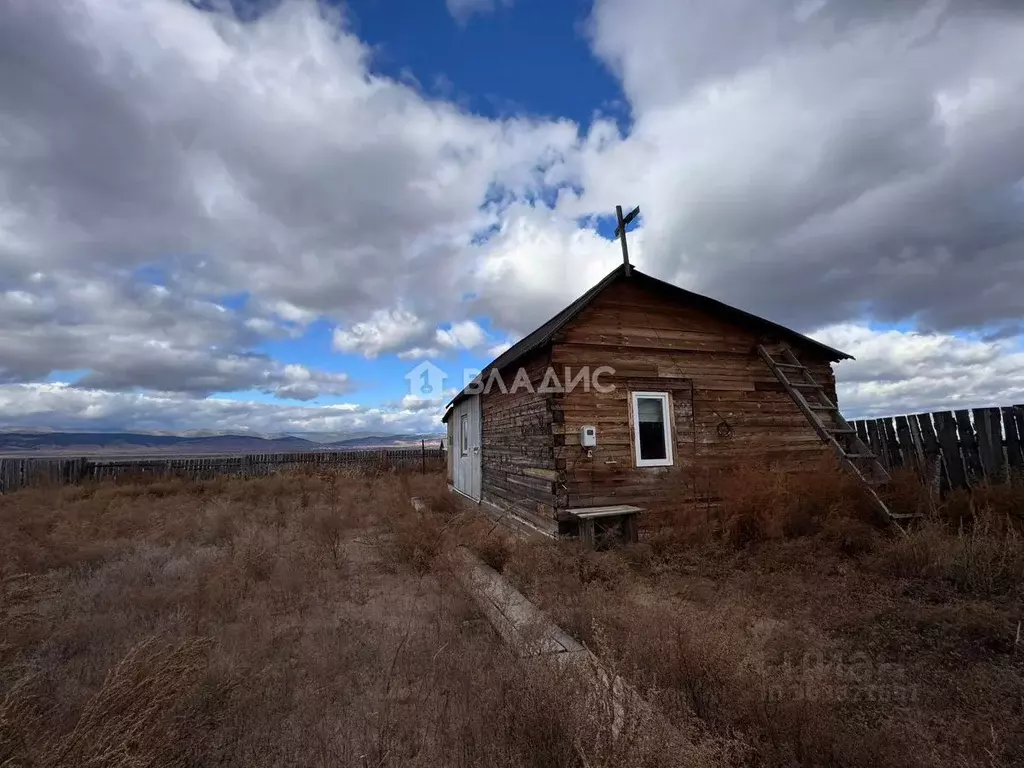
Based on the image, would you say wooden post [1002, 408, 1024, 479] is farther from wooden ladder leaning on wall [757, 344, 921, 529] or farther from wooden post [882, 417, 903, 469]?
wooden post [882, 417, 903, 469]

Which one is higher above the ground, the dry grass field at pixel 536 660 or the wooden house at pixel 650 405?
the wooden house at pixel 650 405

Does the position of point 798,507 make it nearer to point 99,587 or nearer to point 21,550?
point 99,587

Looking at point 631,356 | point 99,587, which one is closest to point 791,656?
point 631,356

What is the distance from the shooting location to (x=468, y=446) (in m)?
15.6

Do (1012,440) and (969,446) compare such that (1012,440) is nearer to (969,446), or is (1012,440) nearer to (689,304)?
(969,446)

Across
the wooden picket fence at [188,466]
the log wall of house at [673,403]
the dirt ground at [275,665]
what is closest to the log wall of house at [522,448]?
the log wall of house at [673,403]

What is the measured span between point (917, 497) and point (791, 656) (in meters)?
5.85

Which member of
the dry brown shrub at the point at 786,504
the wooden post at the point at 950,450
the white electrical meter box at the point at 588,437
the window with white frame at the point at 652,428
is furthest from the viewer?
the window with white frame at the point at 652,428

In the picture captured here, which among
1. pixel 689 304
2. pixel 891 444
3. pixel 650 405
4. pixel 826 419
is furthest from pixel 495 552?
pixel 891 444

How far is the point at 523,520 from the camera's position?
10.3m

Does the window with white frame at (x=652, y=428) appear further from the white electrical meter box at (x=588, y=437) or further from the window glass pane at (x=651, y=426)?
the white electrical meter box at (x=588, y=437)

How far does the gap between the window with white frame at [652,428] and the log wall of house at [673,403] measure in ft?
0.43

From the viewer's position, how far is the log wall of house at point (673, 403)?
895cm

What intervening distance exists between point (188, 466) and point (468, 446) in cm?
1560
